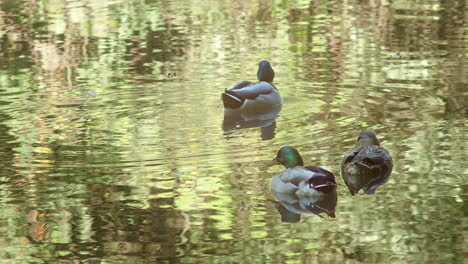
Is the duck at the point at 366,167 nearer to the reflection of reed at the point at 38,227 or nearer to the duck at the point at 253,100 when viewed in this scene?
the reflection of reed at the point at 38,227

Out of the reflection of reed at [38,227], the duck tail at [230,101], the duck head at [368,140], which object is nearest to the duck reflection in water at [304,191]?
the duck head at [368,140]

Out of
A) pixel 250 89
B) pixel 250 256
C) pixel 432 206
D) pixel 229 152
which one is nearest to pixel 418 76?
pixel 250 89

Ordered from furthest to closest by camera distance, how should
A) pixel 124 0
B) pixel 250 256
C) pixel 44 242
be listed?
pixel 124 0 < pixel 44 242 < pixel 250 256

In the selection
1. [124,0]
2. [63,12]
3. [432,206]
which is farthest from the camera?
[124,0]

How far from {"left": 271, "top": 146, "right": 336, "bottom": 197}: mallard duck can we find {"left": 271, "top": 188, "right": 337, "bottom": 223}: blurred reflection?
1.6 inches

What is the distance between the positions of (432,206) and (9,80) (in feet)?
25.3

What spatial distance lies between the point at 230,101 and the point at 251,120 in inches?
13.1

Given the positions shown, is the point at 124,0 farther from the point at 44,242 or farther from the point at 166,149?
the point at 44,242

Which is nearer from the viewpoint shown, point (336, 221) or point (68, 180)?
point (336, 221)

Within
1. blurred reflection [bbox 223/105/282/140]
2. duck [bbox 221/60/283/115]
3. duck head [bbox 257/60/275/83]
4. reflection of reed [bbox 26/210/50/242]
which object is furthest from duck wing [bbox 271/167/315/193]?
duck head [bbox 257/60/275/83]

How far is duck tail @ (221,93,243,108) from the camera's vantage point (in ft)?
37.6

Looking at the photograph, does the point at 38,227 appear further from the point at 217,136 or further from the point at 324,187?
the point at 217,136

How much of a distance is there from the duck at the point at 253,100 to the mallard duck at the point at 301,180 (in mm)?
2974

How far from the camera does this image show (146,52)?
51.6ft
